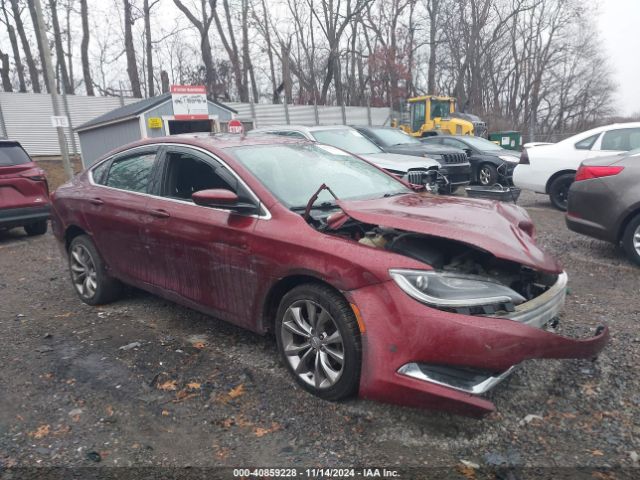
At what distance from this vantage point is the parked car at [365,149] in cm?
891

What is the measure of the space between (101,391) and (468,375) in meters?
2.31

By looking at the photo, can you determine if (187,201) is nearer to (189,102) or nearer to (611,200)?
(611,200)

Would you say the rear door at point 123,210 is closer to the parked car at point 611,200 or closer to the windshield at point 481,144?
the parked car at point 611,200

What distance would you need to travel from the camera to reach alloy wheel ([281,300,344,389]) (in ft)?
9.52

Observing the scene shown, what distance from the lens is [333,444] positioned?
262 centimetres

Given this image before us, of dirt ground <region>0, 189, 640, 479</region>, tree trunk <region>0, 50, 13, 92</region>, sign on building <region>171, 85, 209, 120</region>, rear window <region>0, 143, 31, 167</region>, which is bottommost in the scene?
dirt ground <region>0, 189, 640, 479</region>

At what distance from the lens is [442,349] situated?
2475 millimetres

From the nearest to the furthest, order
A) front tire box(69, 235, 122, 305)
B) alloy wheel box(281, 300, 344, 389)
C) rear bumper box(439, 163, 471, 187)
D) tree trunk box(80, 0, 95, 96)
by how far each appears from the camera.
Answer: alloy wheel box(281, 300, 344, 389)
front tire box(69, 235, 122, 305)
rear bumper box(439, 163, 471, 187)
tree trunk box(80, 0, 95, 96)

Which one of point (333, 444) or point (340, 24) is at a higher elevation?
point (340, 24)

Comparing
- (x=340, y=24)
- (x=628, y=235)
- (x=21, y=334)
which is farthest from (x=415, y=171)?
(x=340, y=24)

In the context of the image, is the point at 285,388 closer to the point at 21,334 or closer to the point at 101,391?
the point at 101,391

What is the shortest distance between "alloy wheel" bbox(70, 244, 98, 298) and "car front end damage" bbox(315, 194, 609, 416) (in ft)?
9.70

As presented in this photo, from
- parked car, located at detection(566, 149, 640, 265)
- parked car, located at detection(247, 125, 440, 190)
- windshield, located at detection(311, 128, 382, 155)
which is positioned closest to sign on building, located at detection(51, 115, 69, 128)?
parked car, located at detection(247, 125, 440, 190)

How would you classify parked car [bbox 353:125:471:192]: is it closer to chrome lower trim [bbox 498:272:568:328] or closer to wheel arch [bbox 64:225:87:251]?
wheel arch [bbox 64:225:87:251]
